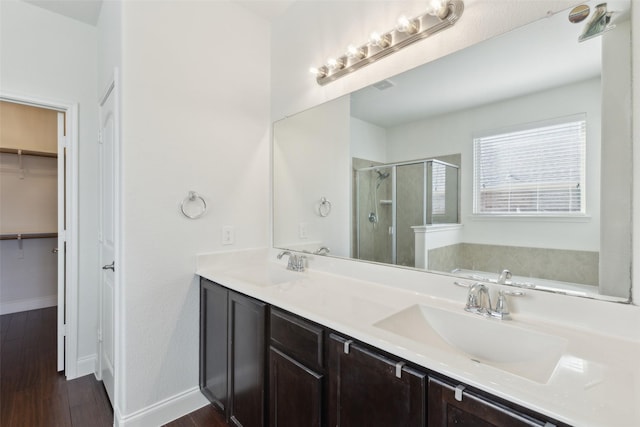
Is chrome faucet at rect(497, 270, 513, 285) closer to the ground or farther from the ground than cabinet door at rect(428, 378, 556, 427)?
farther from the ground

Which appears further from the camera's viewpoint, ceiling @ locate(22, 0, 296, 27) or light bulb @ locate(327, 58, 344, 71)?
ceiling @ locate(22, 0, 296, 27)

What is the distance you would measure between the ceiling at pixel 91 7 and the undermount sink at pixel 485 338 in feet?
6.98

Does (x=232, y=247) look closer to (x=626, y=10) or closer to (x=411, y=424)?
(x=411, y=424)

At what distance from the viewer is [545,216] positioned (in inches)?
43.2

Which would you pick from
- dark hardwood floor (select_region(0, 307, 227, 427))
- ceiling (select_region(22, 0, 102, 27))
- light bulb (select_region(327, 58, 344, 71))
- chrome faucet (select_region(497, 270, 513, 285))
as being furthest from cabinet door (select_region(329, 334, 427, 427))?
ceiling (select_region(22, 0, 102, 27))

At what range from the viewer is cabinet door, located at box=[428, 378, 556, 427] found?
68cm

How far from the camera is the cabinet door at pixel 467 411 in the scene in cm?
68

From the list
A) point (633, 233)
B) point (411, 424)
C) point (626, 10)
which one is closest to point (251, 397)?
point (411, 424)

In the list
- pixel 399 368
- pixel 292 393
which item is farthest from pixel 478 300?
pixel 292 393

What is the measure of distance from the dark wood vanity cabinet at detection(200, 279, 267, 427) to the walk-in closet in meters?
2.93

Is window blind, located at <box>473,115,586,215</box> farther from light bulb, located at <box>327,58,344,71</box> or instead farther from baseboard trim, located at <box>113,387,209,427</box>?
baseboard trim, located at <box>113,387,209,427</box>

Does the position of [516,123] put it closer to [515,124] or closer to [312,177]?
[515,124]

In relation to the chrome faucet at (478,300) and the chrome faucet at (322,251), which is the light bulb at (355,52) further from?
the chrome faucet at (478,300)

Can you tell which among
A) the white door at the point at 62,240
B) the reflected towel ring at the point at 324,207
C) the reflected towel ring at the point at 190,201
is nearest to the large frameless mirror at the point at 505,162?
the reflected towel ring at the point at 324,207
